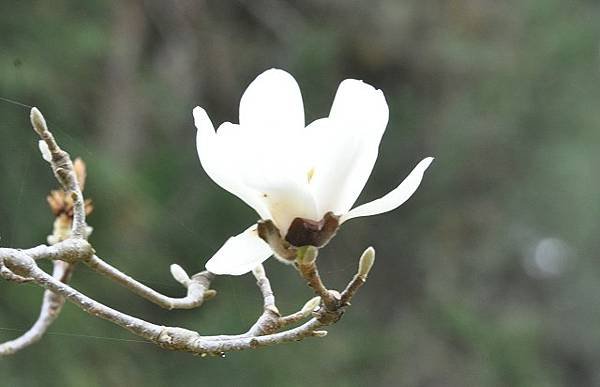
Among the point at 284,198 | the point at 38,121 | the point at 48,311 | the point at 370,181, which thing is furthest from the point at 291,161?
the point at 370,181

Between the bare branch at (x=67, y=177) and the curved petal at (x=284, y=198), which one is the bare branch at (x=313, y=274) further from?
the bare branch at (x=67, y=177)

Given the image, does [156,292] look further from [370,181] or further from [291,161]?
[370,181]

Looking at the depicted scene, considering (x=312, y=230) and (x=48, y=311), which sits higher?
(x=312, y=230)

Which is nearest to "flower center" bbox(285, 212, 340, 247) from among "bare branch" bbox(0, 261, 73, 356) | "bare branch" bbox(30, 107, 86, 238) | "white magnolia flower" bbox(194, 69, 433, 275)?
"white magnolia flower" bbox(194, 69, 433, 275)

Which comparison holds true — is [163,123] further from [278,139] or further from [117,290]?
[278,139]

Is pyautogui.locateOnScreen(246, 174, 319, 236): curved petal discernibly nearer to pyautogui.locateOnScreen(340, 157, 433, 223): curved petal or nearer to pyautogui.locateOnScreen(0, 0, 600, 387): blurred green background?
pyautogui.locateOnScreen(340, 157, 433, 223): curved petal
